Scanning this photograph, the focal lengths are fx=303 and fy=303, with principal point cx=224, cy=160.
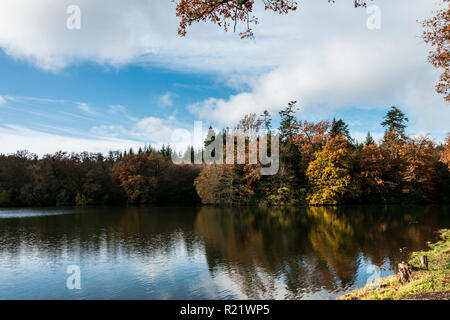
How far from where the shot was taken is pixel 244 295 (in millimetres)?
8812

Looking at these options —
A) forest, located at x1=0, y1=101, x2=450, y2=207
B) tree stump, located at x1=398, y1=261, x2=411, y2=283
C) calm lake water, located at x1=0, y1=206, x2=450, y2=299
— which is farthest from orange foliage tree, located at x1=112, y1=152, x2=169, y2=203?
tree stump, located at x1=398, y1=261, x2=411, y2=283

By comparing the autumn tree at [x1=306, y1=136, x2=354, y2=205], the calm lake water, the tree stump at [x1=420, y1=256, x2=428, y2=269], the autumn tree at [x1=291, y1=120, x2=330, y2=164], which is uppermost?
the autumn tree at [x1=291, y1=120, x2=330, y2=164]

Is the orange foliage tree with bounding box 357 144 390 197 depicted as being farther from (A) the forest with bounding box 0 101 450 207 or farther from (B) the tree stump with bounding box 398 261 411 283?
(B) the tree stump with bounding box 398 261 411 283

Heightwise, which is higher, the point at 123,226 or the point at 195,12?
the point at 195,12

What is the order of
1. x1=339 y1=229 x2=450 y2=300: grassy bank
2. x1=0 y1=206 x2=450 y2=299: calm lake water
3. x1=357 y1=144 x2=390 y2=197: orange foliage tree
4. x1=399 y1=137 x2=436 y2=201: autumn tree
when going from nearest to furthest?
x1=339 y1=229 x2=450 y2=300: grassy bank < x1=0 y1=206 x2=450 y2=299: calm lake water < x1=357 y1=144 x2=390 y2=197: orange foliage tree < x1=399 y1=137 x2=436 y2=201: autumn tree

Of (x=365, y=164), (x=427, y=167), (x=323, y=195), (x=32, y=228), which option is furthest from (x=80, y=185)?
(x=427, y=167)

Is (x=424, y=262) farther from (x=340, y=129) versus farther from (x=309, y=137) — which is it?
(x=340, y=129)

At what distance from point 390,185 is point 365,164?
4.36m

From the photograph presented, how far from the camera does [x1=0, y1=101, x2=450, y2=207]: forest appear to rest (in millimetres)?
41188

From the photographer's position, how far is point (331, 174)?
40250mm

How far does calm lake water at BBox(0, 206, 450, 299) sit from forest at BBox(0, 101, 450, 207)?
19630mm

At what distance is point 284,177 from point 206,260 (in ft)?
96.9

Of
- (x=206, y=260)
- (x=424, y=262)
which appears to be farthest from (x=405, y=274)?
(x=206, y=260)
